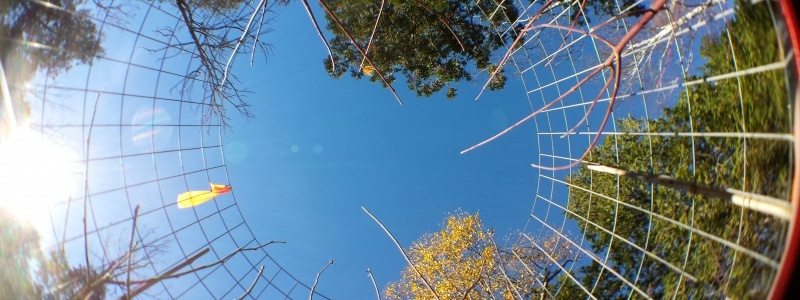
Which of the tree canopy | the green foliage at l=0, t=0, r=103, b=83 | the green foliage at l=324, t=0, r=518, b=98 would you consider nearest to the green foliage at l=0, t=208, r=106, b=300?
the tree canopy

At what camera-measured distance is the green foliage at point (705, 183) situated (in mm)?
1814

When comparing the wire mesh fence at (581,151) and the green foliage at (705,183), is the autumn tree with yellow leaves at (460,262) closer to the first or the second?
the wire mesh fence at (581,151)

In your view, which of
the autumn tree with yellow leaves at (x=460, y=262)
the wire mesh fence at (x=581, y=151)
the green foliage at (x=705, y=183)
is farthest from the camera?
the autumn tree with yellow leaves at (x=460, y=262)

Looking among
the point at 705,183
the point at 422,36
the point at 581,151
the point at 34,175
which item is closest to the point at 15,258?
the point at 34,175

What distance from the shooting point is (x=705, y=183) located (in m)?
3.10

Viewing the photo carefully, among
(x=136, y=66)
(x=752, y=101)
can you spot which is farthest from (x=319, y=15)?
(x=752, y=101)

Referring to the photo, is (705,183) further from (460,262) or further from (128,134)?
(460,262)

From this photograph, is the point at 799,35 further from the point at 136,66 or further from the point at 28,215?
the point at 136,66

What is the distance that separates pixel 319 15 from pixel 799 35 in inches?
212

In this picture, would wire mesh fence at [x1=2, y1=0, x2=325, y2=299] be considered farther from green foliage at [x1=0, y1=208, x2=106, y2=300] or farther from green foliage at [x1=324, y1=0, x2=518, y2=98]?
green foliage at [x1=324, y1=0, x2=518, y2=98]

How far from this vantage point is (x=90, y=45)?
2996 millimetres

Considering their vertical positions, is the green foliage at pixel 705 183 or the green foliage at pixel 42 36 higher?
the green foliage at pixel 42 36

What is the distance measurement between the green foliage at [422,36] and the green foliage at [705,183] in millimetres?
2167

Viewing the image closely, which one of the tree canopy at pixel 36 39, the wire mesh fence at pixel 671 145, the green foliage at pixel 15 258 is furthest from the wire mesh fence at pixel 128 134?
the wire mesh fence at pixel 671 145
